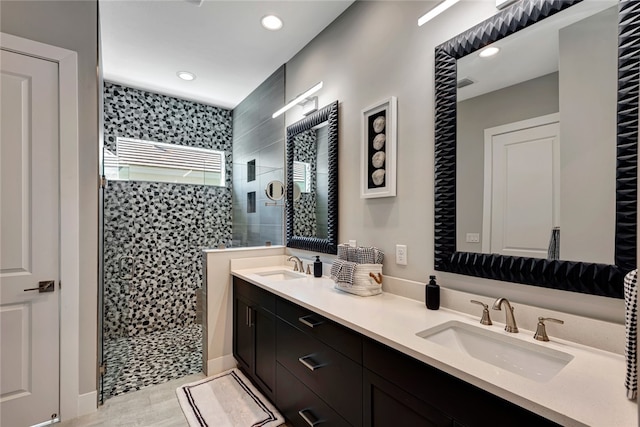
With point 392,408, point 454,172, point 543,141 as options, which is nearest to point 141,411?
point 392,408

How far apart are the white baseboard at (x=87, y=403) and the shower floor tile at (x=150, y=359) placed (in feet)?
0.54

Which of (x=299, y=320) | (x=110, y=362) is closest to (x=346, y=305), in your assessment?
(x=299, y=320)

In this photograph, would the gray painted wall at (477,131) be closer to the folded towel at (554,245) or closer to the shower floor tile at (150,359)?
the folded towel at (554,245)

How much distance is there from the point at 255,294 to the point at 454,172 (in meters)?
1.59

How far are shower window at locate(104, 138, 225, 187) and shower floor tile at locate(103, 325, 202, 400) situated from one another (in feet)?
6.03

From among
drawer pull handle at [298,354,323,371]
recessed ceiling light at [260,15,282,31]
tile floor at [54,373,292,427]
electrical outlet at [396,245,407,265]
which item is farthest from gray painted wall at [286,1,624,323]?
tile floor at [54,373,292,427]

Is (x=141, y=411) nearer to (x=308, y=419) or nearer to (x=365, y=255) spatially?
(x=308, y=419)

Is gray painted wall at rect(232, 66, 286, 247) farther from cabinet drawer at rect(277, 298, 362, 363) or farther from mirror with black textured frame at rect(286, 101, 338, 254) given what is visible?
cabinet drawer at rect(277, 298, 362, 363)

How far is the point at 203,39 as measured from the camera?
2.51 m

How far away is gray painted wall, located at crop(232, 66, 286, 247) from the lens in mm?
3051

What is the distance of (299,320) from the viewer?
1.64m

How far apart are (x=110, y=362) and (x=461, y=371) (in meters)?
3.15

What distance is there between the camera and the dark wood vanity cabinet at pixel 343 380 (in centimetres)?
88

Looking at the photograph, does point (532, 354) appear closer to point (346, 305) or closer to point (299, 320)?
point (346, 305)
